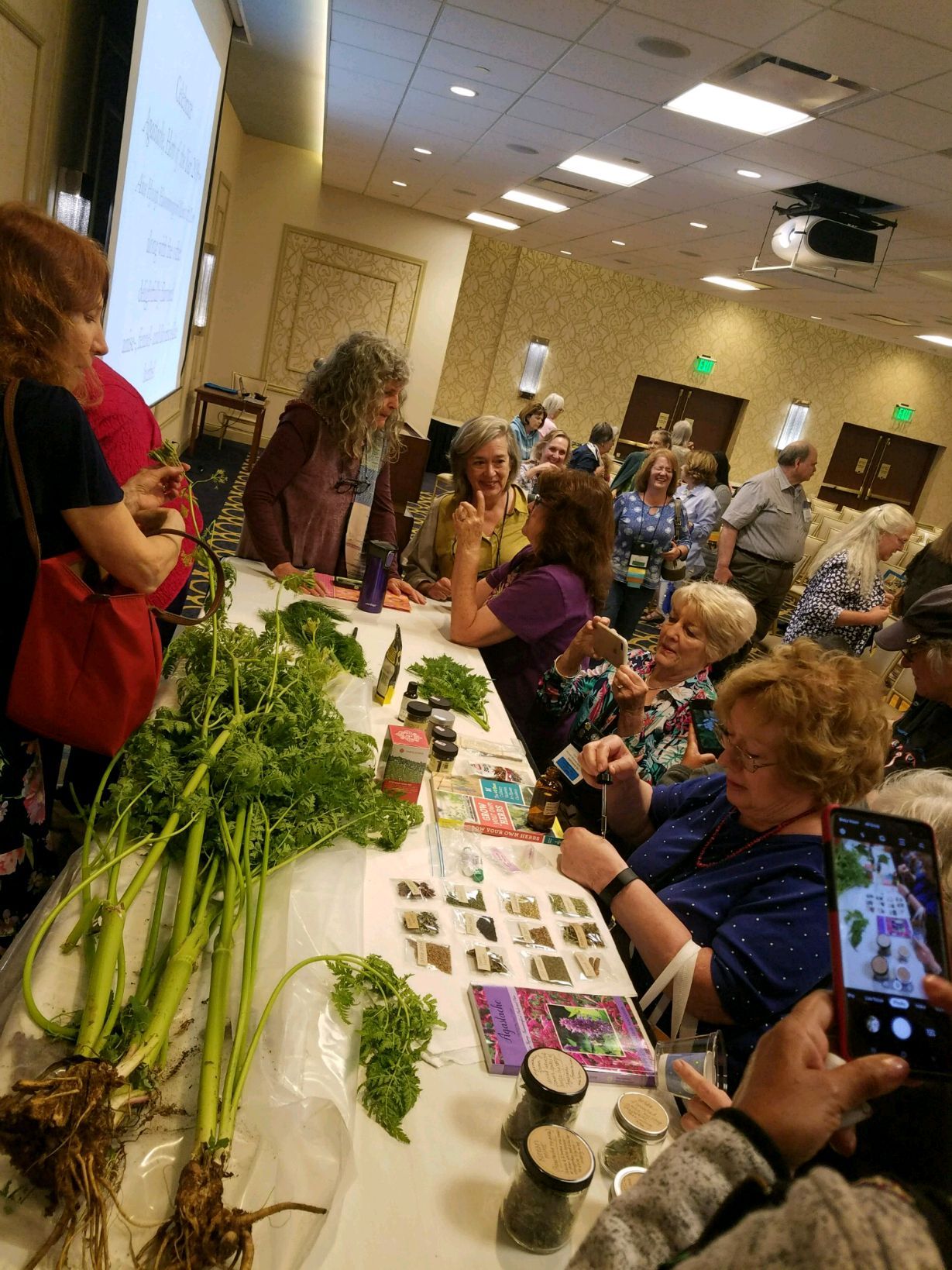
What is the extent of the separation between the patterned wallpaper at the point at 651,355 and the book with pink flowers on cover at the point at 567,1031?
12728 millimetres

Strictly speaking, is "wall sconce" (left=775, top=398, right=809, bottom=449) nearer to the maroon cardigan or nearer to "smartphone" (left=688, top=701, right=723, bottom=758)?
the maroon cardigan

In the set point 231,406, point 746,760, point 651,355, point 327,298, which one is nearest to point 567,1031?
point 746,760

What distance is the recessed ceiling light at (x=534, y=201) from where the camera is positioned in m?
8.05

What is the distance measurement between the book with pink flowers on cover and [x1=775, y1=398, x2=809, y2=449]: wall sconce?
13686 millimetres

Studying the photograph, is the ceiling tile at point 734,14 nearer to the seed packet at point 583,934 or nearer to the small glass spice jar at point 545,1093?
the seed packet at point 583,934

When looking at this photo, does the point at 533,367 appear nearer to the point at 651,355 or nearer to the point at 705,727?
the point at 651,355

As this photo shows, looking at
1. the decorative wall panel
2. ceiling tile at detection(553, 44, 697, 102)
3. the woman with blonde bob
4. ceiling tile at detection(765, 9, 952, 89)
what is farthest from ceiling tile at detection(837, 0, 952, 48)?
the decorative wall panel

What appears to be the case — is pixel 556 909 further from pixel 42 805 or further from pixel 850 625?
pixel 850 625

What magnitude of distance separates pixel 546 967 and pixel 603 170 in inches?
249

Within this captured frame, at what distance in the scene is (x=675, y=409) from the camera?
45.3 ft

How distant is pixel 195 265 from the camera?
20.9ft

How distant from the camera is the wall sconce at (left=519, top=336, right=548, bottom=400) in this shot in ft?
42.9

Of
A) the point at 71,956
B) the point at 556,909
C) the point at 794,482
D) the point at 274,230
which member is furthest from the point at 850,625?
the point at 274,230

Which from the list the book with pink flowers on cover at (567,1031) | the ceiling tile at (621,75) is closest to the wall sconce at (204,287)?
the ceiling tile at (621,75)
